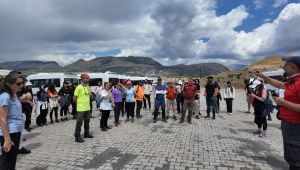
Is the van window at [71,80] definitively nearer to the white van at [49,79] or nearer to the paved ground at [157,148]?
the white van at [49,79]

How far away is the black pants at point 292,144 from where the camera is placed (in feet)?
11.1

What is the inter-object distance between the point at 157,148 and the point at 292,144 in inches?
157

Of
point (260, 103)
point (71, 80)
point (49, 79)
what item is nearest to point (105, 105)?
point (260, 103)

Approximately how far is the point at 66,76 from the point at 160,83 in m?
14.4

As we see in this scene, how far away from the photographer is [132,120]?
37.1ft

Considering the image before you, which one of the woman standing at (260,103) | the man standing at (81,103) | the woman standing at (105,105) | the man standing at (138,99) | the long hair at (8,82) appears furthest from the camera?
the man standing at (138,99)

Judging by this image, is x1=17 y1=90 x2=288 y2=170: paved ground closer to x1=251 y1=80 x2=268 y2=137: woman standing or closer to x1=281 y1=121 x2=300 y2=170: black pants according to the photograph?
x1=251 y1=80 x2=268 y2=137: woman standing

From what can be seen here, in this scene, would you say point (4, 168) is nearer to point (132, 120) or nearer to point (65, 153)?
point (65, 153)

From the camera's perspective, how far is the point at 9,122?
3.79 meters

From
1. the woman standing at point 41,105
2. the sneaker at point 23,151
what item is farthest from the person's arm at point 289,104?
the woman standing at point 41,105

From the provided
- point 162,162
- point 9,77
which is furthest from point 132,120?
point 9,77

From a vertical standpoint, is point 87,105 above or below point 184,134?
above

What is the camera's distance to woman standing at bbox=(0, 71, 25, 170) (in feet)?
11.6

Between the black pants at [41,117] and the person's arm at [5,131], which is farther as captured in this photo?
the black pants at [41,117]
